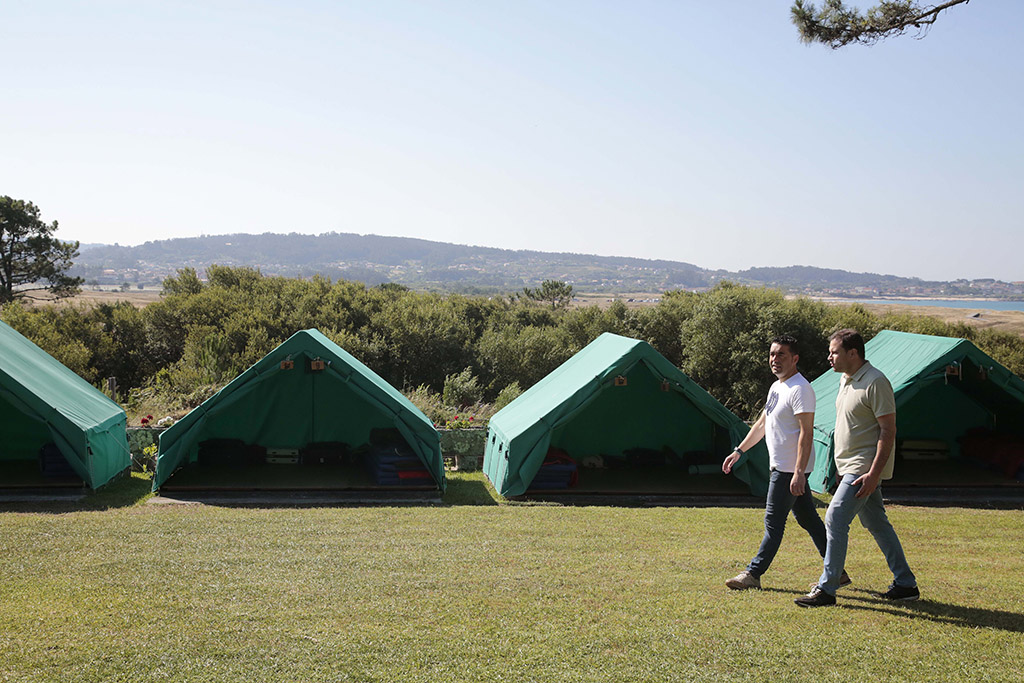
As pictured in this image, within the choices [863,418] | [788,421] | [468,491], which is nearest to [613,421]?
[468,491]

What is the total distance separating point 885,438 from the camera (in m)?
4.68

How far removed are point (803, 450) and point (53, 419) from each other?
850cm

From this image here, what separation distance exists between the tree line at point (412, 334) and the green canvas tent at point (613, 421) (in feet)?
54.2

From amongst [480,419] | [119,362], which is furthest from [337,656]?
[119,362]

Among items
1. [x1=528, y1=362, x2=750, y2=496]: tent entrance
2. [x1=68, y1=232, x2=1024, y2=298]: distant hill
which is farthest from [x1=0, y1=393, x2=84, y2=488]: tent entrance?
[x1=68, y1=232, x2=1024, y2=298]: distant hill

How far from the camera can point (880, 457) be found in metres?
4.66

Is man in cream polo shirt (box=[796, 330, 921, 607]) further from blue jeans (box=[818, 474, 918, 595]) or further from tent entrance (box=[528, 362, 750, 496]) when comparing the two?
tent entrance (box=[528, 362, 750, 496])

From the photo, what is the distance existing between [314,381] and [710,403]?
5.83m

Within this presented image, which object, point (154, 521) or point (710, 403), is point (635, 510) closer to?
point (710, 403)

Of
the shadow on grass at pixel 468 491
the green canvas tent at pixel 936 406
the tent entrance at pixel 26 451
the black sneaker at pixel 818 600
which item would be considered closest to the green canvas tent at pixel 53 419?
the tent entrance at pixel 26 451

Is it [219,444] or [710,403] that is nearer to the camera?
[710,403]

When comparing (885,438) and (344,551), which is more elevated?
(885,438)

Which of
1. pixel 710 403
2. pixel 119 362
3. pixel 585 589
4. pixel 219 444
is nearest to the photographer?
pixel 585 589

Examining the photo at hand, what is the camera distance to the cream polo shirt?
4738 millimetres
